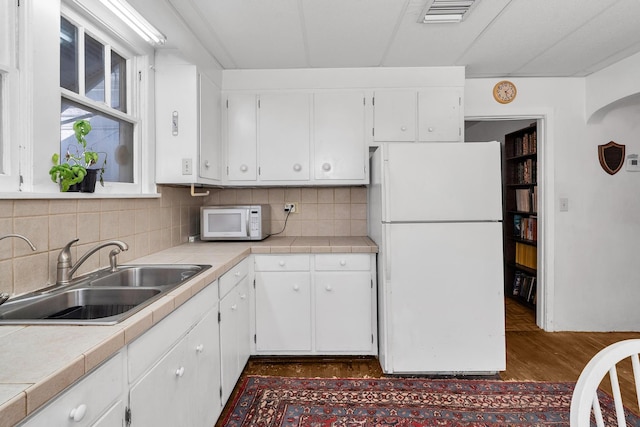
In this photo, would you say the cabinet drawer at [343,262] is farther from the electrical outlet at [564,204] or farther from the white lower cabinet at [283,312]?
the electrical outlet at [564,204]

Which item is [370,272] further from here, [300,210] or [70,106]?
[70,106]

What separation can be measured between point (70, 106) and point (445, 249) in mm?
2211

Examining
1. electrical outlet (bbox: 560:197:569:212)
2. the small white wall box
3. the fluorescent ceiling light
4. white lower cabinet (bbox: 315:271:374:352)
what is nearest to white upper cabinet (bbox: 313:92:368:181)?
white lower cabinet (bbox: 315:271:374:352)

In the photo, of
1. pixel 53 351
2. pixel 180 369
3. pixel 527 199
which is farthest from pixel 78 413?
pixel 527 199

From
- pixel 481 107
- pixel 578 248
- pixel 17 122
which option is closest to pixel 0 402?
pixel 17 122

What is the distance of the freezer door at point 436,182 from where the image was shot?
215 cm

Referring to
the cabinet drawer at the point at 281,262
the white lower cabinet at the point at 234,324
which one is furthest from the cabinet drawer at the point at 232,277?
the cabinet drawer at the point at 281,262

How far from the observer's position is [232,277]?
6.50ft

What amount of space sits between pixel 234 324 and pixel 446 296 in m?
1.36

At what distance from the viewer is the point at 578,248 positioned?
2.94m

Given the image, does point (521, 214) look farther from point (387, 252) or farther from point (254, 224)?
point (254, 224)

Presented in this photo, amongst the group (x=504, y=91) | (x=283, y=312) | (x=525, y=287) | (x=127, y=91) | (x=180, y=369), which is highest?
(x=504, y=91)

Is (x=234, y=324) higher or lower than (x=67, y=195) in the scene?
lower

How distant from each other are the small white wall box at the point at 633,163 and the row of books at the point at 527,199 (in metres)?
0.79
